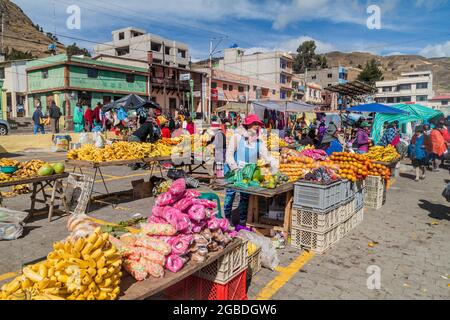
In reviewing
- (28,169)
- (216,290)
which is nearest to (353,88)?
(28,169)

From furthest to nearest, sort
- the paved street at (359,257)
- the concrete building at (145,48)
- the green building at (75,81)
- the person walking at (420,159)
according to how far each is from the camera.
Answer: the concrete building at (145,48) < the green building at (75,81) < the person walking at (420,159) < the paved street at (359,257)

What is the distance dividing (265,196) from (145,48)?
1991 inches

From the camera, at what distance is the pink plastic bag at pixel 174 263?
2.76 m

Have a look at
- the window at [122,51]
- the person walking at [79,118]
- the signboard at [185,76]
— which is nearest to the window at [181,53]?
the window at [122,51]

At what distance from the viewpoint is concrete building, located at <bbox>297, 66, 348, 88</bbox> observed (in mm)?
78438

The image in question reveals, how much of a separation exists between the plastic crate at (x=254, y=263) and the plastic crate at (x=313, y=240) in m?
1.10

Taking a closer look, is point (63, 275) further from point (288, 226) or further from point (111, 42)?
point (111, 42)

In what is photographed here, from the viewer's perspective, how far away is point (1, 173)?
243 inches

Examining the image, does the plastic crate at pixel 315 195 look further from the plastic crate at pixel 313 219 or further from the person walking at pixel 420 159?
the person walking at pixel 420 159

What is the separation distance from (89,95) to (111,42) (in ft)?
89.6

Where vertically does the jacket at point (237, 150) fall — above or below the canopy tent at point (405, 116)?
below

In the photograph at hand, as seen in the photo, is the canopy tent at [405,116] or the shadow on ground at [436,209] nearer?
the shadow on ground at [436,209]

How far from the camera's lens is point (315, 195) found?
5.07m
